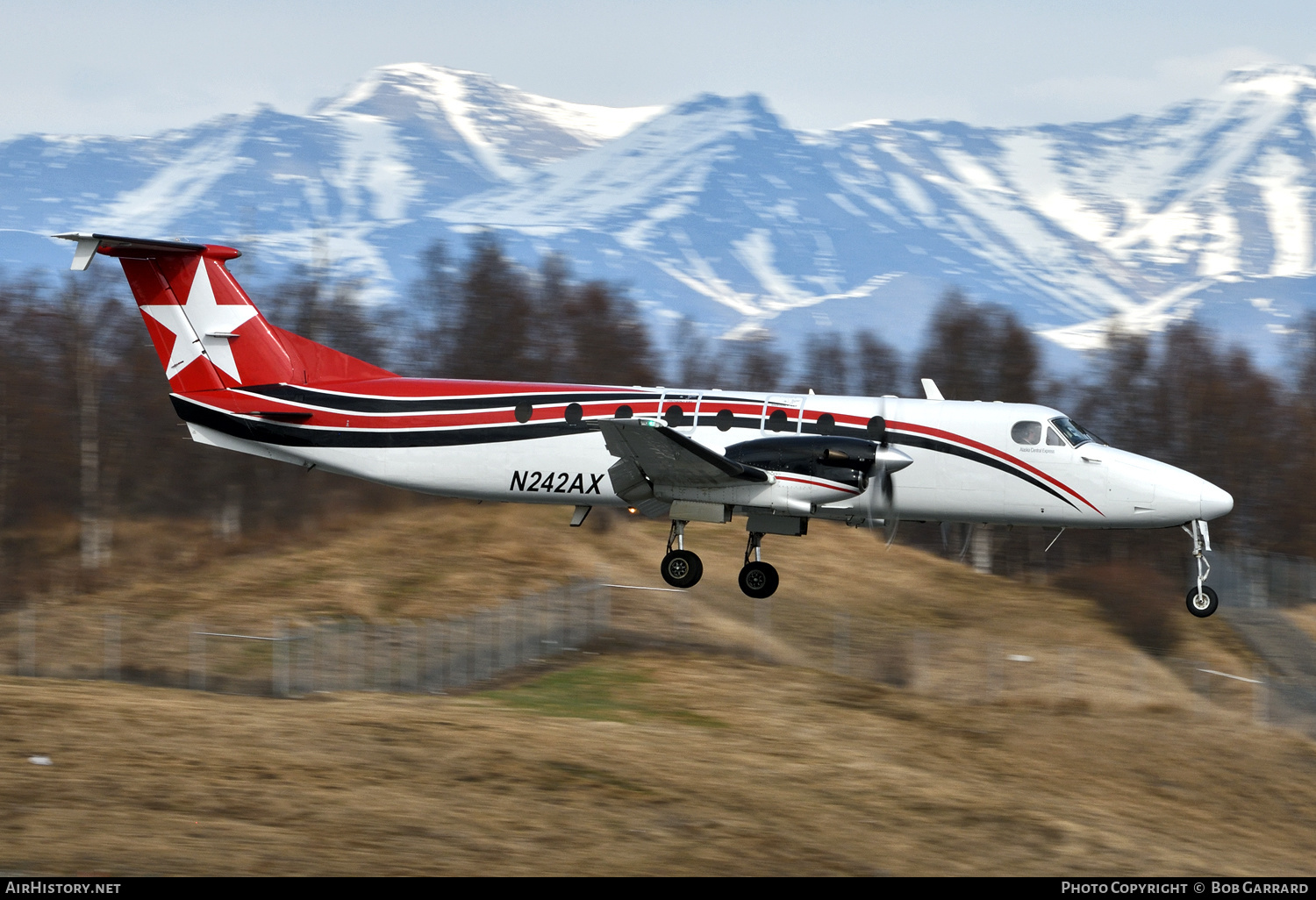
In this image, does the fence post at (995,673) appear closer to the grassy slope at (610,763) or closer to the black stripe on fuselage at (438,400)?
the grassy slope at (610,763)

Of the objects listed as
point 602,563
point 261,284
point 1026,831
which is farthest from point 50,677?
point 261,284

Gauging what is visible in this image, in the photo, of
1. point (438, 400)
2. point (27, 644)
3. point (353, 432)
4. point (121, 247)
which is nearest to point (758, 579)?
point (438, 400)

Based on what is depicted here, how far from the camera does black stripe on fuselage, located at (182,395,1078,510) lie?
2002 centimetres

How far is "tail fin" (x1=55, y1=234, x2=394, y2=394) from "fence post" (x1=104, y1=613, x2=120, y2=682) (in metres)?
8.71

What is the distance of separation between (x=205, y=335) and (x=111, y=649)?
10.4 meters

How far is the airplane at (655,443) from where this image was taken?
1942 centimetres

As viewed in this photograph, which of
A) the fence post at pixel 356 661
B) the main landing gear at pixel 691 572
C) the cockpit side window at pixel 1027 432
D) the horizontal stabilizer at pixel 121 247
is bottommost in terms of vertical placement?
the fence post at pixel 356 661

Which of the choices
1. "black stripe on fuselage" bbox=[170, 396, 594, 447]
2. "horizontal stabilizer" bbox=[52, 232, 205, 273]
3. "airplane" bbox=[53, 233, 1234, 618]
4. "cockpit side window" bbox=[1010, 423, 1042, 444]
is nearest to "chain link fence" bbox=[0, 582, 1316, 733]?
"black stripe on fuselage" bbox=[170, 396, 594, 447]

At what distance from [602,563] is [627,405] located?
17.0 metres

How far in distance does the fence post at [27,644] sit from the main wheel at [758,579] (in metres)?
17.3

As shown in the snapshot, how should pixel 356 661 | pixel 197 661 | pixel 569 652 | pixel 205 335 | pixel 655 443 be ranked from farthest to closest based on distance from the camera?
1. pixel 569 652
2. pixel 197 661
3. pixel 356 661
4. pixel 205 335
5. pixel 655 443

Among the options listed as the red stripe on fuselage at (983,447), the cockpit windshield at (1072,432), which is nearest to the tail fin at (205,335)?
the red stripe on fuselage at (983,447)

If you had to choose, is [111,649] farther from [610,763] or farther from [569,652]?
[610,763]

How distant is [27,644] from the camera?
29.7m
